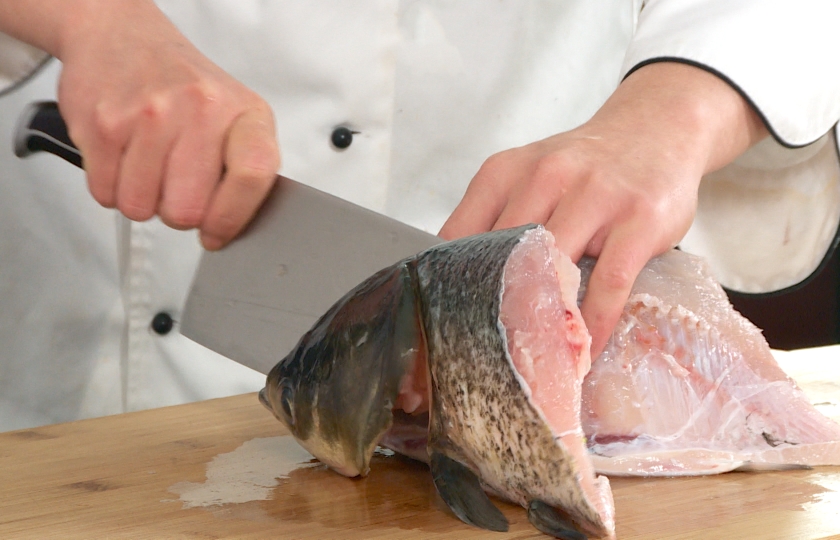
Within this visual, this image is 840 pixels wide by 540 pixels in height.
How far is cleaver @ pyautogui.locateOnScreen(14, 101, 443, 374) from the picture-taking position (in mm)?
1297

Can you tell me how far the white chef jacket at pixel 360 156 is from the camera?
174 centimetres

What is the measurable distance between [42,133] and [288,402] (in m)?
0.59

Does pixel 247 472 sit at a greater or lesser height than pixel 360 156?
lesser

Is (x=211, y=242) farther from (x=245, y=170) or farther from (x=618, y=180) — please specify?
(x=618, y=180)

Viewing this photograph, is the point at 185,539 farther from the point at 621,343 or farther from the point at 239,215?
the point at 621,343

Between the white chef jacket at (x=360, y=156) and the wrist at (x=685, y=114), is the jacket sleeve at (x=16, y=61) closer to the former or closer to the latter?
the white chef jacket at (x=360, y=156)

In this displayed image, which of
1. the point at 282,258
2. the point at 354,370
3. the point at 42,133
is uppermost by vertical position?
the point at 42,133

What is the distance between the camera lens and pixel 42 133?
52.1 inches

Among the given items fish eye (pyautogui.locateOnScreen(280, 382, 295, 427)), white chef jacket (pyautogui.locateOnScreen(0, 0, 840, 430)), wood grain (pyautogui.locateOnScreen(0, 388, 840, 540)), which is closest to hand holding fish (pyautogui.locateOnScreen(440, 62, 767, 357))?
white chef jacket (pyautogui.locateOnScreen(0, 0, 840, 430))

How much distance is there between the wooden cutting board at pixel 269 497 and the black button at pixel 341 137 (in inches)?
27.7

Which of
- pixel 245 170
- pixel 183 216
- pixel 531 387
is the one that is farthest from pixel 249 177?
pixel 531 387

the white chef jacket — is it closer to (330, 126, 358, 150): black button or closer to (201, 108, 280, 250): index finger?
(330, 126, 358, 150): black button

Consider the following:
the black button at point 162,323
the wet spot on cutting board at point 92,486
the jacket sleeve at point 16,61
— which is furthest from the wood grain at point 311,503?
the jacket sleeve at point 16,61

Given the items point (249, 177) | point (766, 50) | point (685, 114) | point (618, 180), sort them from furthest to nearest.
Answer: point (766, 50), point (685, 114), point (618, 180), point (249, 177)
